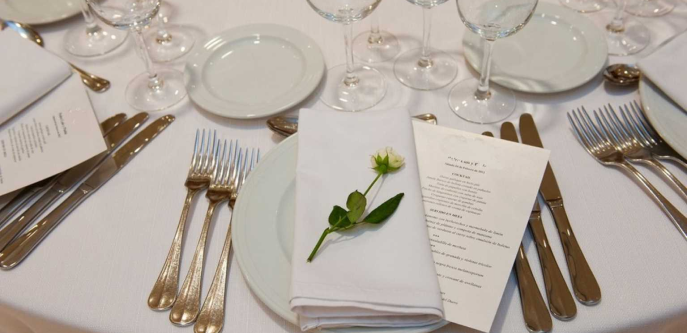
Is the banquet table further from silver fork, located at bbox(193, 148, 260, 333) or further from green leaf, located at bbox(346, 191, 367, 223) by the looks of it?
green leaf, located at bbox(346, 191, 367, 223)

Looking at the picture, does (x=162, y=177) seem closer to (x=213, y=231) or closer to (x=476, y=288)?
(x=213, y=231)

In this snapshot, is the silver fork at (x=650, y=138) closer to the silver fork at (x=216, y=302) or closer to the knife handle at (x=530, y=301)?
the knife handle at (x=530, y=301)

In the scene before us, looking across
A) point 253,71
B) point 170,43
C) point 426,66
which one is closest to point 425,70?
point 426,66

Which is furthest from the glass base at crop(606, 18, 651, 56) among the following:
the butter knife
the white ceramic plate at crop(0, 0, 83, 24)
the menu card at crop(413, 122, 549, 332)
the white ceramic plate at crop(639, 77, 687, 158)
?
the white ceramic plate at crop(0, 0, 83, 24)

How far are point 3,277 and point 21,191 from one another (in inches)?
6.1

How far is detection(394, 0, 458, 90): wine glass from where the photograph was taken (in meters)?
1.05

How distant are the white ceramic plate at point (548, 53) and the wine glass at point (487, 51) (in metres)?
0.04

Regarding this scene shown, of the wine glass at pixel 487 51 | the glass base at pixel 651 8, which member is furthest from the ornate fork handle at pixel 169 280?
the glass base at pixel 651 8

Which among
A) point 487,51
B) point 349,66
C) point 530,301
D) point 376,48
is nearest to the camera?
point 530,301

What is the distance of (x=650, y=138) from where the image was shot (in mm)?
889

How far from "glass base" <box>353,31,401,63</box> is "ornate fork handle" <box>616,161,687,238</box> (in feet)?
1.59

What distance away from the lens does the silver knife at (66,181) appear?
87cm

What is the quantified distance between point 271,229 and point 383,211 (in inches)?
6.4

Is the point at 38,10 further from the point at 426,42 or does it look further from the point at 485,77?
the point at 485,77
